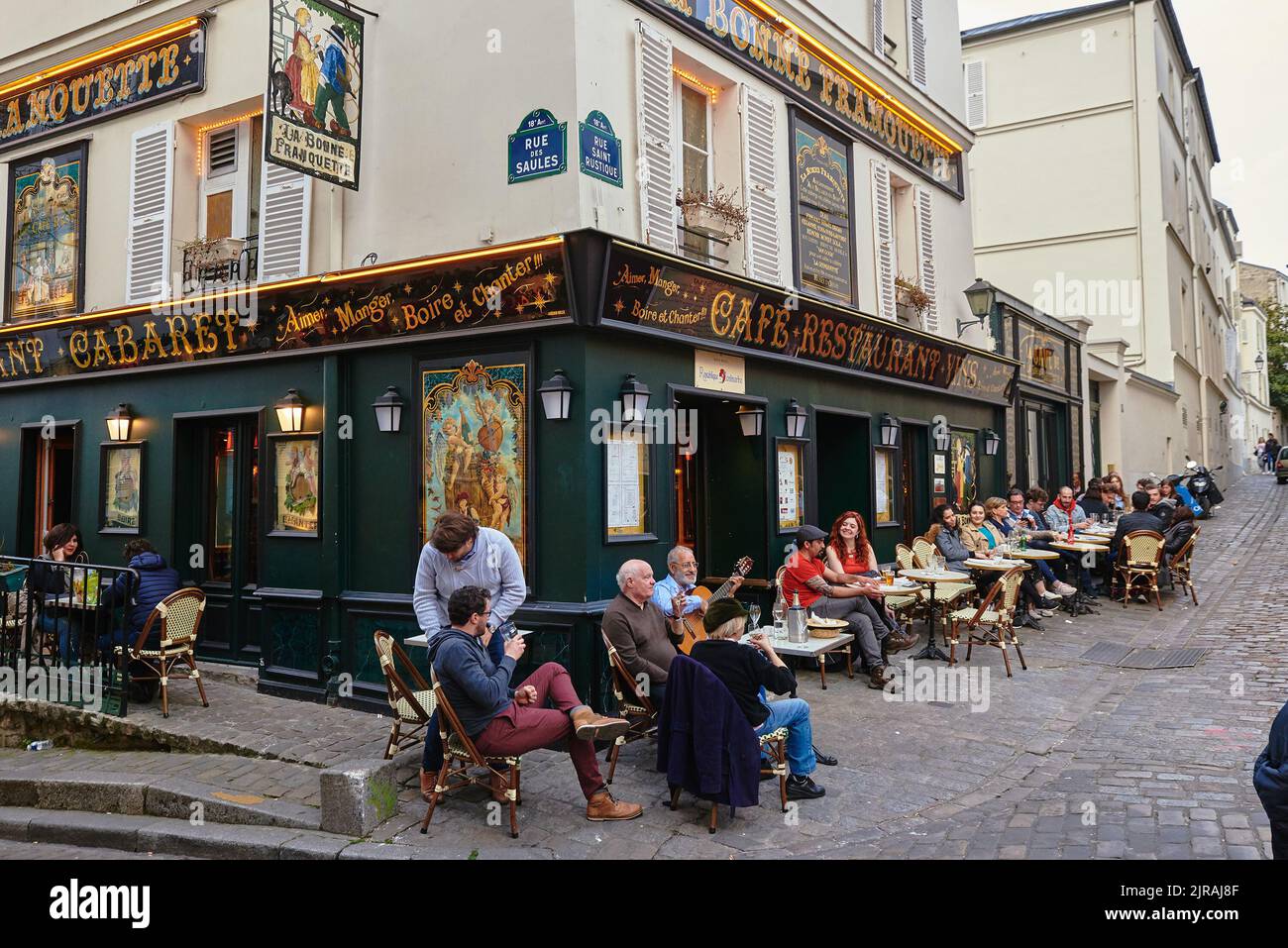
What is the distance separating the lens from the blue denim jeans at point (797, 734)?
197 inches

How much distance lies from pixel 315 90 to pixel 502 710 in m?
5.20

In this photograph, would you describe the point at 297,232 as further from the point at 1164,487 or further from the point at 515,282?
the point at 1164,487

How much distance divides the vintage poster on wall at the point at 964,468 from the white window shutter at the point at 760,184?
531cm

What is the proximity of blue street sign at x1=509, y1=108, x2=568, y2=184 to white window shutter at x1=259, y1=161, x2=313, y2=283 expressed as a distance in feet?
7.54

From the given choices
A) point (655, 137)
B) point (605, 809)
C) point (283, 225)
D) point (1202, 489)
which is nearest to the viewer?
point (605, 809)

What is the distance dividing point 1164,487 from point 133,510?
15.8m

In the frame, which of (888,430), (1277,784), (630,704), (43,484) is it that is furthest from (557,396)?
(43,484)

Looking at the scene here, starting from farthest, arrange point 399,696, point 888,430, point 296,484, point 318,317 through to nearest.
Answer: point 888,430, point 296,484, point 318,317, point 399,696

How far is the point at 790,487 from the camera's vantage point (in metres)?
9.05

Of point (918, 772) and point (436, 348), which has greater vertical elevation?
point (436, 348)

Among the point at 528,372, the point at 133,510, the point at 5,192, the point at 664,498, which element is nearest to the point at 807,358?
the point at 664,498

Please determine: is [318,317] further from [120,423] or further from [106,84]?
[106,84]

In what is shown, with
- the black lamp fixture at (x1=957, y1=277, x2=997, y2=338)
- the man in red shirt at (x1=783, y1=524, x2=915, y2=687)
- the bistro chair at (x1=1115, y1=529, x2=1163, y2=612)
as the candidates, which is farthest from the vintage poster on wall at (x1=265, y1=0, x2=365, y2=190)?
the bistro chair at (x1=1115, y1=529, x2=1163, y2=612)

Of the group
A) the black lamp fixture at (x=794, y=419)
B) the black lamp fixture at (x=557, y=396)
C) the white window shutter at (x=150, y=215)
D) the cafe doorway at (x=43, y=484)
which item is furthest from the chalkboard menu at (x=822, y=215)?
the cafe doorway at (x=43, y=484)
